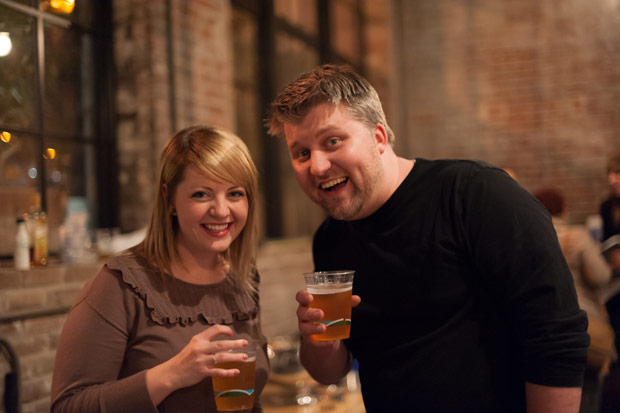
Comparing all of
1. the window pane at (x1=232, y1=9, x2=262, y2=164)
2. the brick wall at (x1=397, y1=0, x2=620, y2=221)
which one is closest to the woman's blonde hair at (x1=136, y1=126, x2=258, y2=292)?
the window pane at (x1=232, y1=9, x2=262, y2=164)

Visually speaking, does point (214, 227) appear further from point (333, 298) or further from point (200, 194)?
point (333, 298)

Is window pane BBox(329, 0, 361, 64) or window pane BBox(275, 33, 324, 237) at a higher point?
window pane BBox(329, 0, 361, 64)

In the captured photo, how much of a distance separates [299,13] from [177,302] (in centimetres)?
481

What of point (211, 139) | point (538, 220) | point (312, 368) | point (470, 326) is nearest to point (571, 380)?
point (470, 326)

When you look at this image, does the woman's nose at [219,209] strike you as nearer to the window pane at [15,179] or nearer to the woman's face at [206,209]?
the woman's face at [206,209]

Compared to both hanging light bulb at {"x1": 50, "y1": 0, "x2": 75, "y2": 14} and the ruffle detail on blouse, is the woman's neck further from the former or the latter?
hanging light bulb at {"x1": 50, "y1": 0, "x2": 75, "y2": 14}

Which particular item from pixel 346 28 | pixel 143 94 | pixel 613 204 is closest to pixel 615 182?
pixel 613 204

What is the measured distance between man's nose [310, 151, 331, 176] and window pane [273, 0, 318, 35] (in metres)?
4.10

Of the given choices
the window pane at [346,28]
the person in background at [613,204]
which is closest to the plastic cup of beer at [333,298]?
the person in background at [613,204]

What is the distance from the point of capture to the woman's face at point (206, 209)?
68.4 inches

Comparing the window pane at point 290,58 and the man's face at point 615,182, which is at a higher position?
the window pane at point 290,58

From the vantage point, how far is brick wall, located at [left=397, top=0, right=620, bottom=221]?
6965 mm

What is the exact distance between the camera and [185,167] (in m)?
1.75

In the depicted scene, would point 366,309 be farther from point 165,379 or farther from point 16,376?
point 16,376
